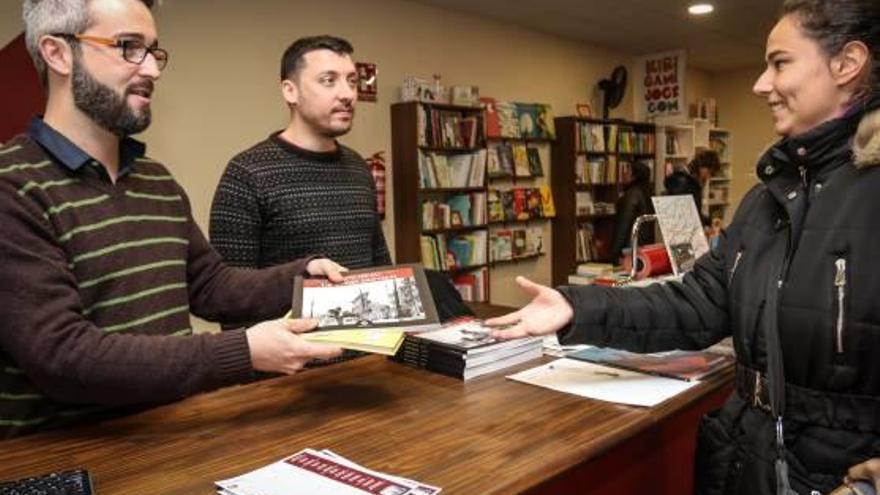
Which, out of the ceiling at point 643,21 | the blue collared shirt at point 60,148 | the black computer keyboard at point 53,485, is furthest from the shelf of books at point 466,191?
the black computer keyboard at point 53,485

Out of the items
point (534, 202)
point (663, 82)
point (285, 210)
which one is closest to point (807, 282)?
point (285, 210)

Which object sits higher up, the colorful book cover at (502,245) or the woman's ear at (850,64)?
the woman's ear at (850,64)

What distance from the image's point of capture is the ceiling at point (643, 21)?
17.7 feet

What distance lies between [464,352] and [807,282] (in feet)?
2.41

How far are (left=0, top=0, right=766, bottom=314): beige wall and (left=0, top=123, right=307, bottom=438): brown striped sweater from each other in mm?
2464

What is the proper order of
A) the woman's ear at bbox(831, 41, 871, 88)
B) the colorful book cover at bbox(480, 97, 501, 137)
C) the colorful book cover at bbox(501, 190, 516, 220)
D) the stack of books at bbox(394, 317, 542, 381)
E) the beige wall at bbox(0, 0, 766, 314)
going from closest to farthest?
the woman's ear at bbox(831, 41, 871, 88), the stack of books at bbox(394, 317, 542, 381), the beige wall at bbox(0, 0, 766, 314), the colorful book cover at bbox(480, 97, 501, 137), the colorful book cover at bbox(501, 190, 516, 220)

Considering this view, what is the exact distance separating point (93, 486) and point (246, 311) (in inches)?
27.8

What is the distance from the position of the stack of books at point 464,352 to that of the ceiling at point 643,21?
407cm

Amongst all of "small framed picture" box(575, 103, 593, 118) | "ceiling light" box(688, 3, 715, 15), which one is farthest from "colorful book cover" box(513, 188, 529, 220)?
"ceiling light" box(688, 3, 715, 15)

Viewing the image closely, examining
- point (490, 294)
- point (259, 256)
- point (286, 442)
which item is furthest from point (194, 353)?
point (490, 294)

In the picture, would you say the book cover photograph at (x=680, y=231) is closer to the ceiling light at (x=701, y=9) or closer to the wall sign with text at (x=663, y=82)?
the ceiling light at (x=701, y=9)

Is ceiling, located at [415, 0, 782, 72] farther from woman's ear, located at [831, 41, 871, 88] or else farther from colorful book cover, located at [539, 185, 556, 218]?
woman's ear, located at [831, 41, 871, 88]

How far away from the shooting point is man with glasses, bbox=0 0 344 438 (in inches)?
45.9

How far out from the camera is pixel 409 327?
4.34ft
